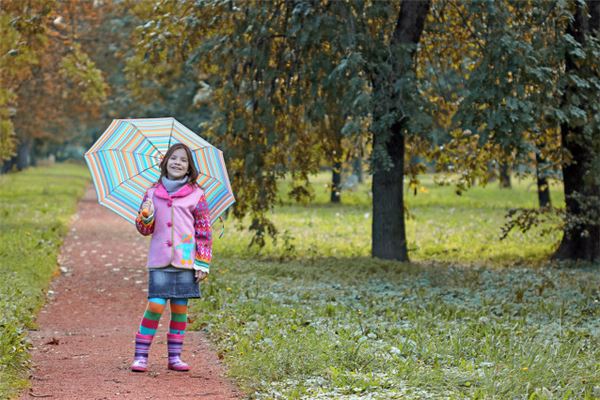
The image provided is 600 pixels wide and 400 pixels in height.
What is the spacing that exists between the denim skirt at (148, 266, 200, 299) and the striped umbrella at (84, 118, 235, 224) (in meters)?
0.61

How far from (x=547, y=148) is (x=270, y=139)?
483 centimetres

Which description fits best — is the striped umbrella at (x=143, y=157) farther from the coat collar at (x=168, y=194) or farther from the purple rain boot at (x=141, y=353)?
the purple rain boot at (x=141, y=353)

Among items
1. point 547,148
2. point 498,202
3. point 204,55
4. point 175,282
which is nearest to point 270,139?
point 204,55

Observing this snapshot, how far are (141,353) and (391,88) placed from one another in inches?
293

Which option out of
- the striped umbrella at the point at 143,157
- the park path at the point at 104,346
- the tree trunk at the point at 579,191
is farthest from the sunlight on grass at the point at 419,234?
the striped umbrella at the point at 143,157

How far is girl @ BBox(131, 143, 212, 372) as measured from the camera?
766 cm

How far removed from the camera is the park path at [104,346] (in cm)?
714

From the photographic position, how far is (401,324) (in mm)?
9555

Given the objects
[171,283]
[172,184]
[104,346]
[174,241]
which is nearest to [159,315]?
[171,283]

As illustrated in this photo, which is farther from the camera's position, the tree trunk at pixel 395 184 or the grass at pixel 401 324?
the tree trunk at pixel 395 184

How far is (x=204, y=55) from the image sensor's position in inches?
610

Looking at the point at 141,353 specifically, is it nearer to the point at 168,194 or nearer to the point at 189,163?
the point at 168,194

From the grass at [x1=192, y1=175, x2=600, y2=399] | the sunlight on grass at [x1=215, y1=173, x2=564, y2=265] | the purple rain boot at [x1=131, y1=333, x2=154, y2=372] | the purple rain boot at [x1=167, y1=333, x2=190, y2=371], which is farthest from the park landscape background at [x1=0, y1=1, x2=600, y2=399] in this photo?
the purple rain boot at [x1=131, y1=333, x2=154, y2=372]

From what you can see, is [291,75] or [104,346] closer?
A: [104,346]
